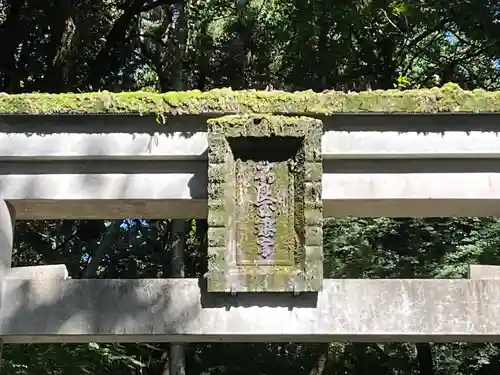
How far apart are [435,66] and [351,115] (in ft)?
22.8

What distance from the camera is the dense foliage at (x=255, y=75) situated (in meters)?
7.94

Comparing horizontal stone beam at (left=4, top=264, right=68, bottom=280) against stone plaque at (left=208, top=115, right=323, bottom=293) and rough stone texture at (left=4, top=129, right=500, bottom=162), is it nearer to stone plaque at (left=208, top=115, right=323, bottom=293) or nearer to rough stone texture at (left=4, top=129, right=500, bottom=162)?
rough stone texture at (left=4, top=129, right=500, bottom=162)

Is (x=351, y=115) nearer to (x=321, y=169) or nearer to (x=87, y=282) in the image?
(x=321, y=169)

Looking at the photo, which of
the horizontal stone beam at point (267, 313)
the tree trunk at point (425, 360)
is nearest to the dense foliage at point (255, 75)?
the tree trunk at point (425, 360)

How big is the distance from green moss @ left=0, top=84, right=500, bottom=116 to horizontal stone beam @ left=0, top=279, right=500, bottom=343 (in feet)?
3.05

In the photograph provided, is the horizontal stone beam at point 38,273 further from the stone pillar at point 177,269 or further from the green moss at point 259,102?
the stone pillar at point 177,269

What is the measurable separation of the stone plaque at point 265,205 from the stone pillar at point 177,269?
608 cm

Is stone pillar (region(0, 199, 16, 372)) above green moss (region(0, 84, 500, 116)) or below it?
below

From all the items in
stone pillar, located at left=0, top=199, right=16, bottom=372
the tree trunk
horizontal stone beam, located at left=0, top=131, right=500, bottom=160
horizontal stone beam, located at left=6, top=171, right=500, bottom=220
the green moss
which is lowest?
the tree trunk

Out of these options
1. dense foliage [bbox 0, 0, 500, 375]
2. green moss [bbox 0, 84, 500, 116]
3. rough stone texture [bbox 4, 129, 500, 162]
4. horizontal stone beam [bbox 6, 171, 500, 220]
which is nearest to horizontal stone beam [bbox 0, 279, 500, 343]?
horizontal stone beam [bbox 6, 171, 500, 220]

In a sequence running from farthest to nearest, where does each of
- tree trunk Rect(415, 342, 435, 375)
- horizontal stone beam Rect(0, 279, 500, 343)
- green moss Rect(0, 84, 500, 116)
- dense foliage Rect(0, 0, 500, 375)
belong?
tree trunk Rect(415, 342, 435, 375) → dense foliage Rect(0, 0, 500, 375) → green moss Rect(0, 84, 500, 116) → horizontal stone beam Rect(0, 279, 500, 343)

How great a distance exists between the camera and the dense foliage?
794cm

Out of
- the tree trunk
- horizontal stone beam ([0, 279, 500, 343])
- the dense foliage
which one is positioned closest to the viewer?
horizontal stone beam ([0, 279, 500, 343])

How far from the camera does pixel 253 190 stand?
357 centimetres
